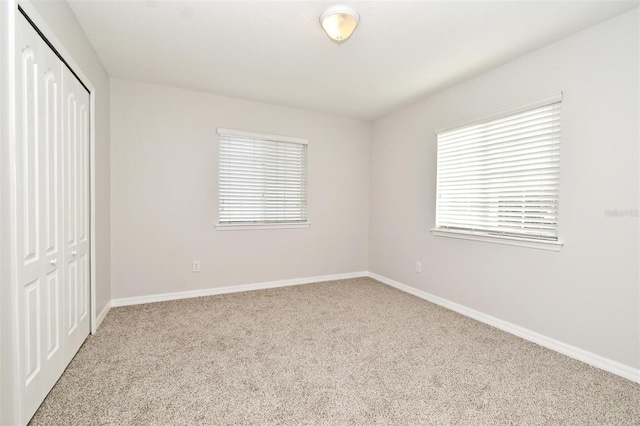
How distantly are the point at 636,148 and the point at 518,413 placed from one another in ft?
6.34

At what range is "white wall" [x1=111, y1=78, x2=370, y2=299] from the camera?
11.1 ft

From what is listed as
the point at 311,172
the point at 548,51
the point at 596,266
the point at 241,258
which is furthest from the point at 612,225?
the point at 241,258

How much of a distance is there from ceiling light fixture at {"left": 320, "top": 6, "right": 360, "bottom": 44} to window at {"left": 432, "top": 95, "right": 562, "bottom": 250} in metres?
1.72

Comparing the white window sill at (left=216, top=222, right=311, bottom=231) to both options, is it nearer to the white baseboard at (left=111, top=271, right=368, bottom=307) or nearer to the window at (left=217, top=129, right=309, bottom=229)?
the window at (left=217, top=129, right=309, bottom=229)

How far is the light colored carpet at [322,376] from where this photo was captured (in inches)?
65.9

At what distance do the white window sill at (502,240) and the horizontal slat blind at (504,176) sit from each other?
0.05 metres

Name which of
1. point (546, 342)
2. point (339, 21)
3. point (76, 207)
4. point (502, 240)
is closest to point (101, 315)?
point (76, 207)

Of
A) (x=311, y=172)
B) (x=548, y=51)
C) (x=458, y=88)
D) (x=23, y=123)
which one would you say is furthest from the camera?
(x=311, y=172)

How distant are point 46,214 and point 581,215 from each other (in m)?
3.71

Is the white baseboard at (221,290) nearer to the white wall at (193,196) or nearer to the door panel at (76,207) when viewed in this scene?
the white wall at (193,196)

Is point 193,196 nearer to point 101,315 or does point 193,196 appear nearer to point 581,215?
point 101,315

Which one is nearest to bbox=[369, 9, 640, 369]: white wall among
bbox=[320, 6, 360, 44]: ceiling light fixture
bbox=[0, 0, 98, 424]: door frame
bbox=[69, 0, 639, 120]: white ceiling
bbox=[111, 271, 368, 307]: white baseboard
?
bbox=[69, 0, 639, 120]: white ceiling

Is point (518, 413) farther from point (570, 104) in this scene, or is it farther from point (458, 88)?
point (458, 88)

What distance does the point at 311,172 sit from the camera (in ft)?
14.5
